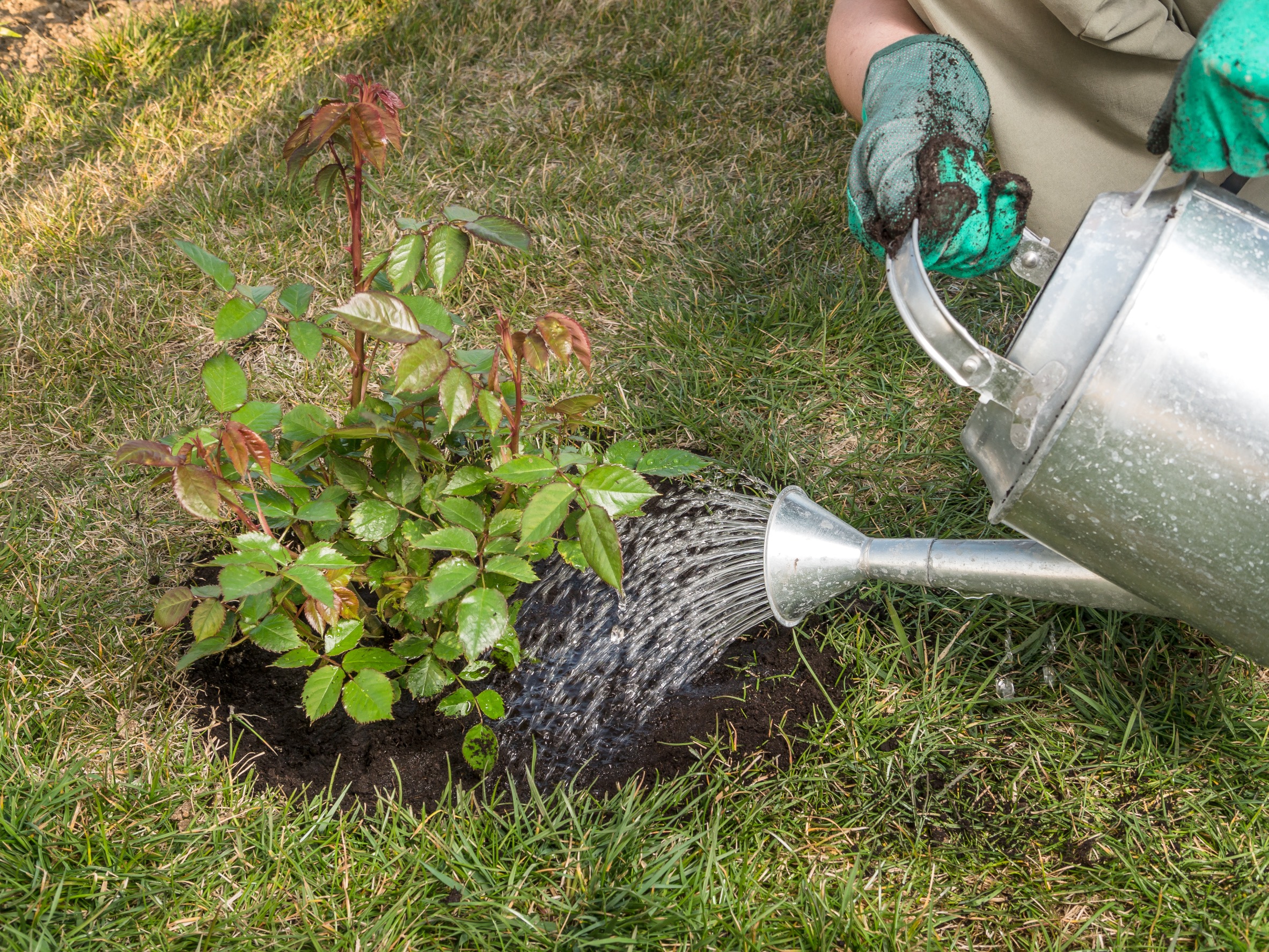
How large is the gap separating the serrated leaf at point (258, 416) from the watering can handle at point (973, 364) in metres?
0.86

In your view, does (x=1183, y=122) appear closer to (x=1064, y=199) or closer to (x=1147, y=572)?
(x=1147, y=572)

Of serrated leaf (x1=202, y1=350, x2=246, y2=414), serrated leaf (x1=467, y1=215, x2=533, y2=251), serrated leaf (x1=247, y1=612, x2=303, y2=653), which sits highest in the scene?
serrated leaf (x1=467, y1=215, x2=533, y2=251)

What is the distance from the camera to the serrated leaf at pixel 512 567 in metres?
1.22

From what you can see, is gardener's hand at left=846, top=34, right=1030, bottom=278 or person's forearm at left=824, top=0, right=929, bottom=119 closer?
gardener's hand at left=846, top=34, right=1030, bottom=278

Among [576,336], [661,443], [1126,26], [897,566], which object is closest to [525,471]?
[576,336]

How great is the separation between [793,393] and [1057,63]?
32.3 inches

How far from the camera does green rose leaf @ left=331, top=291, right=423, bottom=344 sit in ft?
3.57

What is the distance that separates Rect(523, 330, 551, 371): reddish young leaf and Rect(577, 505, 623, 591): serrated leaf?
0.64 ft

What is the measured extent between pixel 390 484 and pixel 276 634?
0.27 meters

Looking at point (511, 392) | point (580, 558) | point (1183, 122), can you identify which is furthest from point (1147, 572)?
point (511, 392)

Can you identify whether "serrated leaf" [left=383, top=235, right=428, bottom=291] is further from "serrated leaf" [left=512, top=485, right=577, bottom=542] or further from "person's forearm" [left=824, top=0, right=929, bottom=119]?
"person's forearm" [left=824, top=0, right=929, bottom=119]

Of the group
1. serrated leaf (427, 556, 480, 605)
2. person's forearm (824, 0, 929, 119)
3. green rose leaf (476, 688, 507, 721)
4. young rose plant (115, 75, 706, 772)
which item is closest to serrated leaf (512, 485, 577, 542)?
young rose plant (115, 75, 706, 772)

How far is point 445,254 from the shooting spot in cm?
121

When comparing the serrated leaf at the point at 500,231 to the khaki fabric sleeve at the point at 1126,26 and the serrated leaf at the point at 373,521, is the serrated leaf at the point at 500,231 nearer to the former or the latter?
the serrated leaf at the point at 373,521
